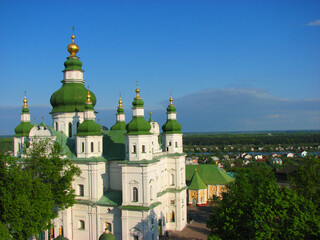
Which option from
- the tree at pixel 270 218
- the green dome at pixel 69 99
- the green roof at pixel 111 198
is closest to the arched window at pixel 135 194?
the green roof at pixel 111 198

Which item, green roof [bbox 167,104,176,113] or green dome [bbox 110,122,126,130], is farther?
green dome [bbox 110,122,126,130]

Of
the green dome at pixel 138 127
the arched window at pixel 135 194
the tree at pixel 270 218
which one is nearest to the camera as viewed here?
the tree at pixel 270 218

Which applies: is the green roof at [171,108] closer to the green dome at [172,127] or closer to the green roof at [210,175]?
the green dome at [172,127]

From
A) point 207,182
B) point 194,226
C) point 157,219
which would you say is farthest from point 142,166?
point 207,182

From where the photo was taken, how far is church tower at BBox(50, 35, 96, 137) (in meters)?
27.8

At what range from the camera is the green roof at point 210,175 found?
40281mm

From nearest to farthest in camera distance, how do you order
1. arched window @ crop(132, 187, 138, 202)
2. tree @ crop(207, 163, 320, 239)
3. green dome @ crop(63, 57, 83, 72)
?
tree @ crop(207, 163, 320, 239) < arched window @ crop(132, 187, 138, 202) < green dome @ crop(63, 57, 83, 72)

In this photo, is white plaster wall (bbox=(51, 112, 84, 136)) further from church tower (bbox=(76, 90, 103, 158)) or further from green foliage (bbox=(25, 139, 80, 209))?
green foliage (bbox=(25, 139, 80, 209))

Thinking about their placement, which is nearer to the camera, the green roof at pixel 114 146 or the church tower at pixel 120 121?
the green roof at pixel 114 146

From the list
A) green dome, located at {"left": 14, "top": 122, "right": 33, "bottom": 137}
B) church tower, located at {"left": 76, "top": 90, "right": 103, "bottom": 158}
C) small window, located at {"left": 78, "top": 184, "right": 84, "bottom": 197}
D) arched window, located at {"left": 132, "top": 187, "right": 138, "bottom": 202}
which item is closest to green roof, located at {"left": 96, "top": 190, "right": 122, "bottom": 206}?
arched window, located at {"left": 132, "top": 187, "right": 138, "bottom": 202}

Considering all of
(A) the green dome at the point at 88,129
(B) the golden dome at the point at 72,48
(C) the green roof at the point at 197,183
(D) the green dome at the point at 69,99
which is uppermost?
(B) the golden dome at the point at 72,48

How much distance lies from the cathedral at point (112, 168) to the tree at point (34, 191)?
5.58 feet

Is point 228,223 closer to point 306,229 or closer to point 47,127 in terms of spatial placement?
point 306,229

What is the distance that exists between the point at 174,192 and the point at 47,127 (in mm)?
11714
